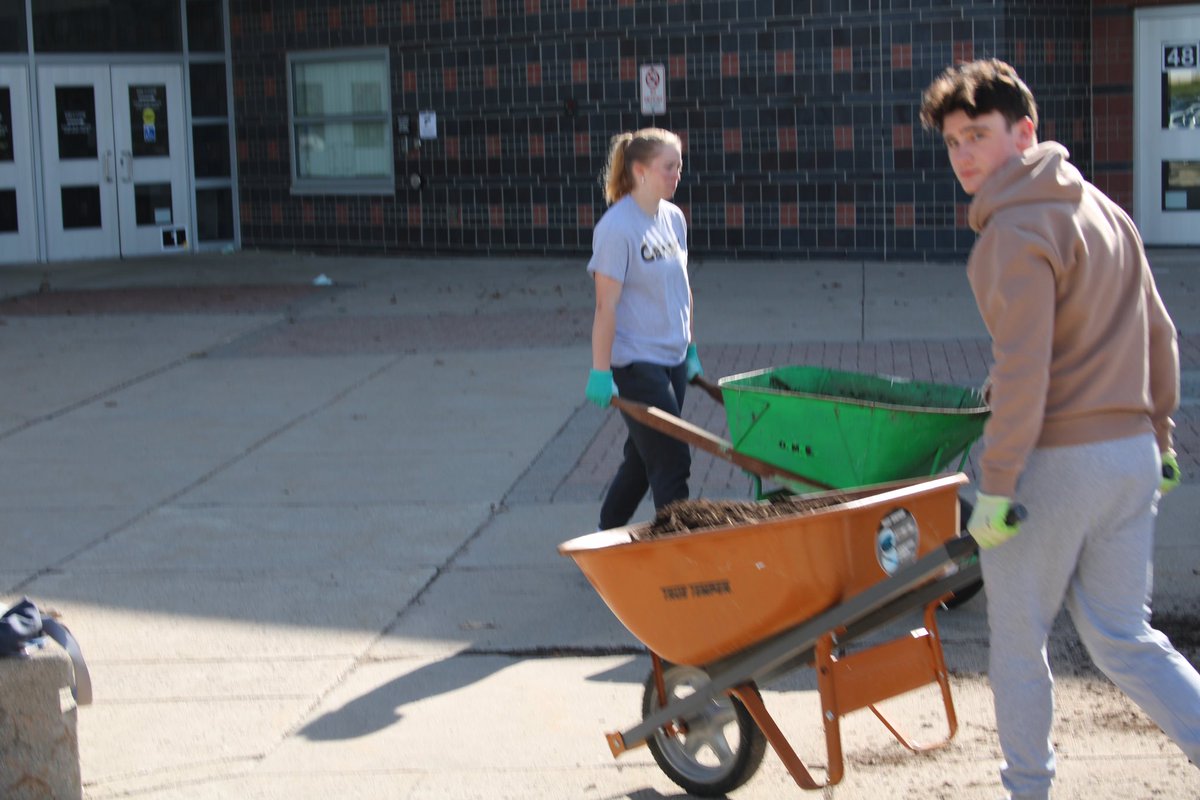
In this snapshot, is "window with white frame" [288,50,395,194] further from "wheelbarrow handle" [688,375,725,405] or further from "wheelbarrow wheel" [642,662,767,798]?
"wheelbarrow wheel" [642,662,767,798]

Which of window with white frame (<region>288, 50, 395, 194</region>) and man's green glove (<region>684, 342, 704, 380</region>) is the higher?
window with white frame (<region>288, 50, 395, 194</region>)

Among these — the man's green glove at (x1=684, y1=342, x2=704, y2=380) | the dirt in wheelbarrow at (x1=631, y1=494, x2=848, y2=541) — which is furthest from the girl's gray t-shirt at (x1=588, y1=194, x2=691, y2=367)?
the dirt in wheelbarrow at (x1=631, y1=494, x2=848, y2=541)

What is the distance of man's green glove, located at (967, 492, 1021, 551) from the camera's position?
3.31m

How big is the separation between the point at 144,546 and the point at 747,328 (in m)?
6.30

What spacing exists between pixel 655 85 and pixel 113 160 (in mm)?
6940

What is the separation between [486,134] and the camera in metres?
17.6

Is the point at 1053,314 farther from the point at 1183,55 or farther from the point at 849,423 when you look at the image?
the point at 1183,55

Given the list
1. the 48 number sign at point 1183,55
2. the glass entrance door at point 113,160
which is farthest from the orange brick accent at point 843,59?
the glass entrance door at point 113,160

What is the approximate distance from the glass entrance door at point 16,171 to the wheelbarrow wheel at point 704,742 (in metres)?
16.1

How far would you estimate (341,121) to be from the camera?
18.8 meters

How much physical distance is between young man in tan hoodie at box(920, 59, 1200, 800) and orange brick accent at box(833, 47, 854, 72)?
12458mm

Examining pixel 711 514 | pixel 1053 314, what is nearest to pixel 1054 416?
pixel 1053 314

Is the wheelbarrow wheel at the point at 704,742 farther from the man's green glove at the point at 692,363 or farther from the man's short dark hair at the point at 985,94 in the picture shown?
the man's green glove at the point at 692,363

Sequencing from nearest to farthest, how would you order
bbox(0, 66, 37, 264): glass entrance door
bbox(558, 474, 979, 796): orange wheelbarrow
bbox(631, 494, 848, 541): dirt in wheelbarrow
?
bbox(558, 474, 979, 796): orange wheelbarrow
bbox(631, 494, 848, 541): dirt in wheelbarrow
bbox(0, 66, 37, 264): glass entrance door
